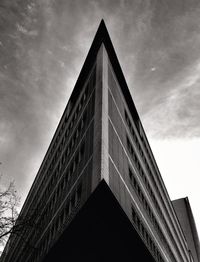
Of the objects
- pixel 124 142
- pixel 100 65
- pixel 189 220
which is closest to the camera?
pixel 124 142

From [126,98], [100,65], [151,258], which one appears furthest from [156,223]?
[100,65]

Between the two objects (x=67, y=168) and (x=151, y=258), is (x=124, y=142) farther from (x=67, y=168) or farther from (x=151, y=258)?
(x=151, y=258)

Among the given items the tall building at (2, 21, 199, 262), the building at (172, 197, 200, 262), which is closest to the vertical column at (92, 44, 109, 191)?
the tall building at (2, 21, 199, 262)

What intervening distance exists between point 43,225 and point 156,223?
40.2ft

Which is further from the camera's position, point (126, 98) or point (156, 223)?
point (126, 98)

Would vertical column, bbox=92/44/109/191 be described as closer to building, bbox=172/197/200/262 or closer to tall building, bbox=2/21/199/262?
tall building, bbox=2/21/199/262

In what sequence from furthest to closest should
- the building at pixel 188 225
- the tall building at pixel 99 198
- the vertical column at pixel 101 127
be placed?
the building at pixel 188 225
the tall building at pixel 99 198
the vertical column at pixel 101 127

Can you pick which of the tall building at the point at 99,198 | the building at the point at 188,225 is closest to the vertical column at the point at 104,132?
the tall building at the point at 99,198

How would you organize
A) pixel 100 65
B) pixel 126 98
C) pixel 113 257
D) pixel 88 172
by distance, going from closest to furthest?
1. pixel 88 172
2. pixel 113 257
3. pixel 100 65
4. pixel 126 98

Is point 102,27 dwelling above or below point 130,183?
above

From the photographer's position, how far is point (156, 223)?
89.6ft

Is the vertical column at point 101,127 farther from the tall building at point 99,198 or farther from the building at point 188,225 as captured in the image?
the building at point 188,225

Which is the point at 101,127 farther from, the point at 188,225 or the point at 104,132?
the point at 188,225

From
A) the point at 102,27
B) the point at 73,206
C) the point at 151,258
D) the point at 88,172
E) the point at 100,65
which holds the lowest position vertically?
the point at 151,258
